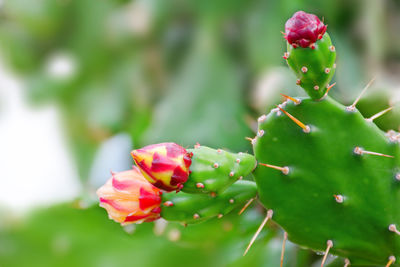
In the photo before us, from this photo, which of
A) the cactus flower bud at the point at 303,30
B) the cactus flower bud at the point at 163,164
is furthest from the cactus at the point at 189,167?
the cactus flower bud at the point at 303,30

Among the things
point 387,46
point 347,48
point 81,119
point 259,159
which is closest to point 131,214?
point 259,159

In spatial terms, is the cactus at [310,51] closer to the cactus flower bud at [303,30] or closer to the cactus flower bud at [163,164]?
the cactus flower bud at [303,30]

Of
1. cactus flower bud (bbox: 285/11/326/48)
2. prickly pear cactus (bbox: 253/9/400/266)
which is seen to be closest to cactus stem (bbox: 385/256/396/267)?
prickly pear cactus (bbox: 253/9/400/266)

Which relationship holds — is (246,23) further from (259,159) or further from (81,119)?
(259,159)

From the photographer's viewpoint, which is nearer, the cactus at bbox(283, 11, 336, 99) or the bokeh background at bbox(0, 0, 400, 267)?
the cactus at bbox(283, 11, 336, 99)

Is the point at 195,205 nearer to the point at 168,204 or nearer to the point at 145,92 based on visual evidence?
the point at 168,204

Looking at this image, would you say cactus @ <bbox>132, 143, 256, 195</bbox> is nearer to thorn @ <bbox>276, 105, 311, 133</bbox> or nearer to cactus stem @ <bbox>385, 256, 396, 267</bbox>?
thorn @ <bbox>276, 105, 311, 133</bbox>
